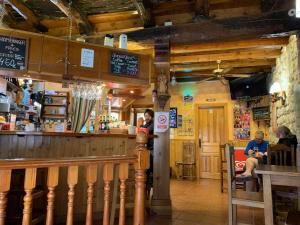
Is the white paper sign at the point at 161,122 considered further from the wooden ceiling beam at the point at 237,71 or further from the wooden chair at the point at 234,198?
the wooden ceiling beam at the point at 237,71

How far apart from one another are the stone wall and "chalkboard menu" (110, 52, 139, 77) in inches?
101

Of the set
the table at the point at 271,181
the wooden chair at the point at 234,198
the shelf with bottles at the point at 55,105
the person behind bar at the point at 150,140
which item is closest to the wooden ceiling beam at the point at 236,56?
the person behind bar at the point at 150,140

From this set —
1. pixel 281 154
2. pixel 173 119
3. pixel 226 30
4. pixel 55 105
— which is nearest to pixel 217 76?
pixel 173 119

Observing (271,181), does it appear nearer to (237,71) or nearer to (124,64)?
(124,64)

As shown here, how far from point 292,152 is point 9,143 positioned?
3730 mm

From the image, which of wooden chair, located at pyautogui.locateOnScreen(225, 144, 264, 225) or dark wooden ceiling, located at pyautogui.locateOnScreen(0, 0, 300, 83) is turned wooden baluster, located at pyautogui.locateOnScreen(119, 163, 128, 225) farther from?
dark wooden ceiling, located at pyautogui.locateOnScreen(0, 0, 300, 83)

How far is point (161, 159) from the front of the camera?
4.06 metres

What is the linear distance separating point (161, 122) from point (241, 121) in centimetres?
414

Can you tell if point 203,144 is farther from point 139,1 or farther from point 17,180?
point 17,180

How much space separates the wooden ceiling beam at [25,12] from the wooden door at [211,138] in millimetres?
5375

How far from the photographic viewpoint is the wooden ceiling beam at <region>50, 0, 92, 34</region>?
3.64 meters

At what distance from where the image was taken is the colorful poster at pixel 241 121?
24.0ft

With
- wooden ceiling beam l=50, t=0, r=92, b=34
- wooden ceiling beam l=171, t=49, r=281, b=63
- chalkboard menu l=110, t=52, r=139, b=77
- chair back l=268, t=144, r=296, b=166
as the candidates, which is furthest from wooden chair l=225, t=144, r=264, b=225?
wooden ceiling beam l=171, t=49, r=281, b=63

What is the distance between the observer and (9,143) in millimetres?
3162
